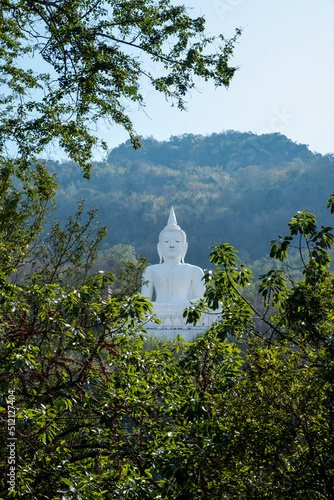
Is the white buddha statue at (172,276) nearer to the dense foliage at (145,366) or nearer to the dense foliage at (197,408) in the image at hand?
the dense foliage at (145,366)

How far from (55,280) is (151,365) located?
340 centimetres

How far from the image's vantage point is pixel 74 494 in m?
3.27

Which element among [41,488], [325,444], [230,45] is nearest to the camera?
[325,444]

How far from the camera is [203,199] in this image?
143 feet

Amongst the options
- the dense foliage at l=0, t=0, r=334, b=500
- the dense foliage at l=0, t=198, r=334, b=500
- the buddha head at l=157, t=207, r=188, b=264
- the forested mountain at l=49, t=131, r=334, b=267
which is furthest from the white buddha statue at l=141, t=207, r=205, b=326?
the forested mountain at l=49, t=131, r=334, b=267

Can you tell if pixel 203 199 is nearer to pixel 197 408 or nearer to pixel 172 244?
pixel 172 244

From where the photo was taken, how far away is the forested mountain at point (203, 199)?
41.0 metres

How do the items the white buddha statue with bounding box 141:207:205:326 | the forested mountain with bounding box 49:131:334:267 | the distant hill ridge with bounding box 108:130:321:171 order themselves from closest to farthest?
the white buddha statue with bounding box 141:207:205:326 → the forested mountain with bounding box 49:131:334:267 → the distant hill ridge with bounding box 108:130:321:171

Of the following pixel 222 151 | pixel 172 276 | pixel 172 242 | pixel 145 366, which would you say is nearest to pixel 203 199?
pixel 222 151

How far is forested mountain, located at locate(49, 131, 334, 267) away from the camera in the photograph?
4100 centimetres

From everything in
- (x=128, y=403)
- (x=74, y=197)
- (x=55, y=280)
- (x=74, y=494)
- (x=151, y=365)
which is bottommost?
(x=74, y=494)

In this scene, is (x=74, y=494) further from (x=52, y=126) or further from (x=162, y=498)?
(x=52, y=126)

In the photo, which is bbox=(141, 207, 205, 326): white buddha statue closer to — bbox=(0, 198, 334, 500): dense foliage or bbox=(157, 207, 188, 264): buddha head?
bbox=(157, 207, 188, 264): buddha head

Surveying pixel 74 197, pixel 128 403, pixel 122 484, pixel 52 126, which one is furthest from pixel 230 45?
pixel 74 197
